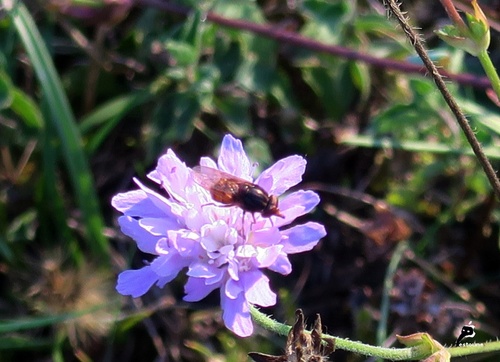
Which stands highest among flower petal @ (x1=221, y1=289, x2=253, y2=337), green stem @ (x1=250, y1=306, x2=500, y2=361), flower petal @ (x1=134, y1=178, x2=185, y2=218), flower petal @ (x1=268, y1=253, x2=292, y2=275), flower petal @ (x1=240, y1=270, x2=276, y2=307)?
flower petal @ (x1=134, y1=178, x2=185, y2=218)

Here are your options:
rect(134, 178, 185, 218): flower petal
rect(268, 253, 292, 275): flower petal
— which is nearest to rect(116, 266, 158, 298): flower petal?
rect(134, 178, 185, 218): flower petal

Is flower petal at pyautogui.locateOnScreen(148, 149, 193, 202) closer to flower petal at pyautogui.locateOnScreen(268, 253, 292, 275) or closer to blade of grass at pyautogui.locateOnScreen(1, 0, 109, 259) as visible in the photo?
flower petal at pyautogui.locateOnScreen(268, 253, 292, 275)

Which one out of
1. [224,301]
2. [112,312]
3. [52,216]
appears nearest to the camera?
[224,301]

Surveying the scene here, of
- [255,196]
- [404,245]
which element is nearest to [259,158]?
[404,245]

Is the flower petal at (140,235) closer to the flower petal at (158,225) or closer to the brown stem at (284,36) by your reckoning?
the flower petal at (158,225)

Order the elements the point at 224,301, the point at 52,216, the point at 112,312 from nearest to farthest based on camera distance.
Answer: the point at 224,301 → the point at 112,312 → the point at 52,216

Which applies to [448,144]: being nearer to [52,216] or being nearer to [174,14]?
[174,14]
